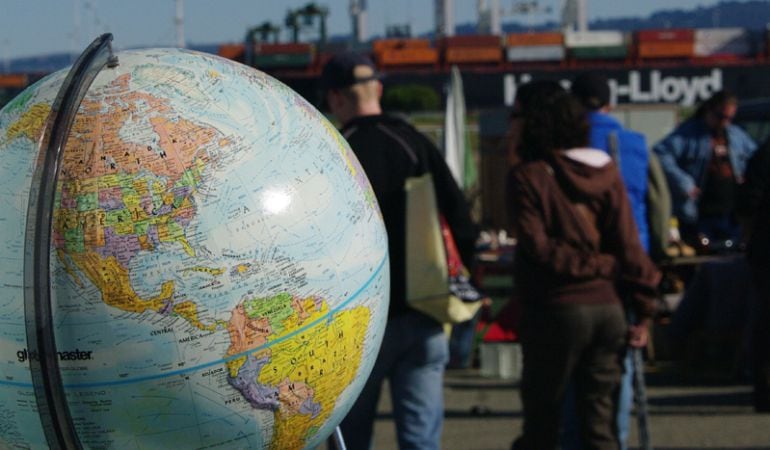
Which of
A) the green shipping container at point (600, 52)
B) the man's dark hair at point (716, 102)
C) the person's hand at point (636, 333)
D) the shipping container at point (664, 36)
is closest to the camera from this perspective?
the person's hand at point (636, 333)

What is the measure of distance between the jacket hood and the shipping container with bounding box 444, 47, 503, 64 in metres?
58.9

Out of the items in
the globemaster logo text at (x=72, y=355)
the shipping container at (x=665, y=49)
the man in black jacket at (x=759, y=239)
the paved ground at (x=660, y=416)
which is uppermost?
the globemaster logo text at (x=72, y=355)

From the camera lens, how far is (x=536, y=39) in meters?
65.0

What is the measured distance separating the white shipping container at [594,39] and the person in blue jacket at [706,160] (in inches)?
2133

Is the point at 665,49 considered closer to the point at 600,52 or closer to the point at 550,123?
the point at 600,52

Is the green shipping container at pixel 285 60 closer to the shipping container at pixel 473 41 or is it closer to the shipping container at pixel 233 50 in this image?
the shipping container at pixel 233 50

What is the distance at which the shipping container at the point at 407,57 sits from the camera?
64.7 meters

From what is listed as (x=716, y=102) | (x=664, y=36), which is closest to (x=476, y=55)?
(x=664, y=36)

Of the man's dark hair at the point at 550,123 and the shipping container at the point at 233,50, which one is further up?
the man's dark hair at the point at 550,123

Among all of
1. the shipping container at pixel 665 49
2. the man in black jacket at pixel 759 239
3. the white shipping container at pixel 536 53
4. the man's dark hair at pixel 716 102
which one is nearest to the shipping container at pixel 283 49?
the white shipping container at pixel 536 53

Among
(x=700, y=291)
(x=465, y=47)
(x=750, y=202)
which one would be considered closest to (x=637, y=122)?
(x=700, y=291)

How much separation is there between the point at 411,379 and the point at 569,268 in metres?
0.66

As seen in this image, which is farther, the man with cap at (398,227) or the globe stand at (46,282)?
the man with cap at (398,227)

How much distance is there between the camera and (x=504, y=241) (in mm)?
10812
